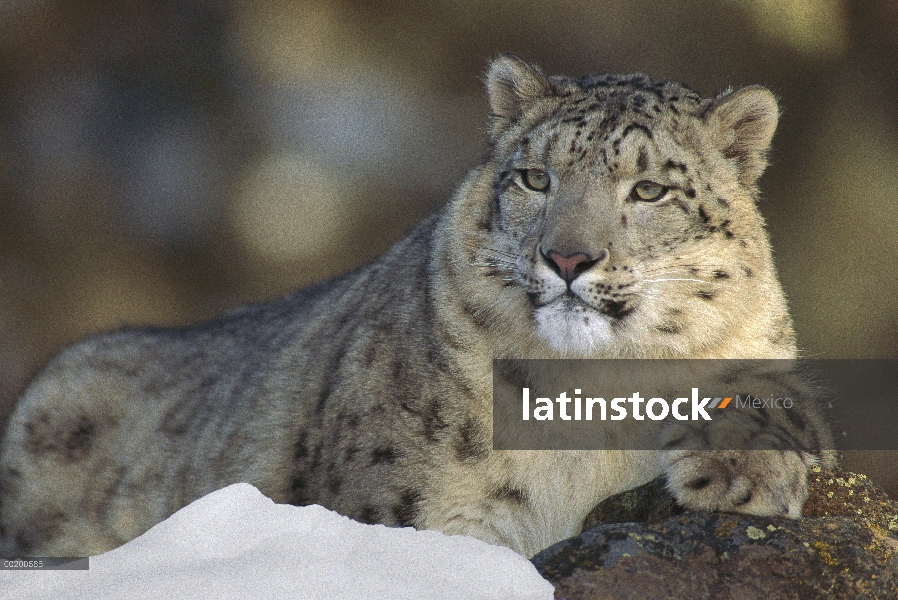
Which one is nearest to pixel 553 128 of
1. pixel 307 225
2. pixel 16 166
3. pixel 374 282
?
pixel 374 282

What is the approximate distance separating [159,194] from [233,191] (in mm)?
555

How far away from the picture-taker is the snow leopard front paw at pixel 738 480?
299 cm

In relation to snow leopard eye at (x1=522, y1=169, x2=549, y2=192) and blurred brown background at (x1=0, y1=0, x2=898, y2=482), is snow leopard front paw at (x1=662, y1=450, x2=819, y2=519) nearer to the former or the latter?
snow leopard eye at (x1=522, y1=169, x2=549, y2=192)

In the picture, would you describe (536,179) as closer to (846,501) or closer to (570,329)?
(570,329)

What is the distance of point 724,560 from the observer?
2805 mm

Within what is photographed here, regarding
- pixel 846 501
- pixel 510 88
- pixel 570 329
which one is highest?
pixel 510 88

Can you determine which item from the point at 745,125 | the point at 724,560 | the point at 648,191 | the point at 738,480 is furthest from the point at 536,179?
the point at 724,560

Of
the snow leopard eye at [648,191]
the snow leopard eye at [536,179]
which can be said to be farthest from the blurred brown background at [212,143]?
the snow leopard eye at [648,191]

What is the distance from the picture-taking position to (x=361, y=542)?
2.85 meters

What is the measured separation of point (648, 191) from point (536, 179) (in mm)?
369

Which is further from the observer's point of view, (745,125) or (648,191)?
(745,125)

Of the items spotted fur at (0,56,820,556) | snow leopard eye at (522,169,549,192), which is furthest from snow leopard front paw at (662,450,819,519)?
snow leopard eye at (522,169,549,192)

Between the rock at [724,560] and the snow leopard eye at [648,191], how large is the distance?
0.95m

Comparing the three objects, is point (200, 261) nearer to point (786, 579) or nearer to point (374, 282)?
point (374, 282)
